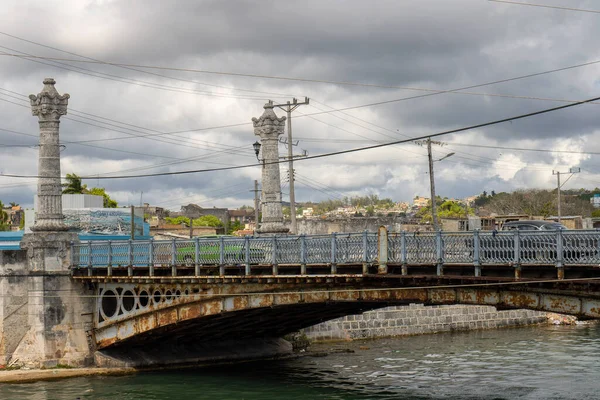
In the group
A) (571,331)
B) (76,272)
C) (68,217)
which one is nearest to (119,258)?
(76,272)

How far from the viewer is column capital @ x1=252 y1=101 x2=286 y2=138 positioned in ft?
141

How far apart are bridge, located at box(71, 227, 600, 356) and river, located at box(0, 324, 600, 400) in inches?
97.8

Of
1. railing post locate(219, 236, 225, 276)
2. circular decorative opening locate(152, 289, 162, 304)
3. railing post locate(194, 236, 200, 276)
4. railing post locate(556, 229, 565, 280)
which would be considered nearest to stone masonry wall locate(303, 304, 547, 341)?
circular decorative opening locate(152, 289, 162, 304)

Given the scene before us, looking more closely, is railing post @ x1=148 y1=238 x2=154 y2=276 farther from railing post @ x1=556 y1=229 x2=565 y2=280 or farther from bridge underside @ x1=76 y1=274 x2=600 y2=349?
railing post @ x1=556 y1=229 x2=565 y2=280

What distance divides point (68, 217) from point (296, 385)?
23.0 metres

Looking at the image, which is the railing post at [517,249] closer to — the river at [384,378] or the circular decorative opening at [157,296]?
the river at [384,378]

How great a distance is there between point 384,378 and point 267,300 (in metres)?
8.96

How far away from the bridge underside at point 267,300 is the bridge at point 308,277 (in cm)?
5

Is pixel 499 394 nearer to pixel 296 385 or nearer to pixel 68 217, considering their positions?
pixel 296 385

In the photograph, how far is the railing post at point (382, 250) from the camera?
3069 centimetres

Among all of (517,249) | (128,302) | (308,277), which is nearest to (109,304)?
(128,302)

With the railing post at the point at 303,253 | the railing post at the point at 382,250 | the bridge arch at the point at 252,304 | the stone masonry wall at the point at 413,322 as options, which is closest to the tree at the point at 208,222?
the stone masonry wall at the point at 413,322

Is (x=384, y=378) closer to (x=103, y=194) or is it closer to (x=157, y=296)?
(x=157, y=296)

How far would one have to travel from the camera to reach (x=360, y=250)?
31750 mm
